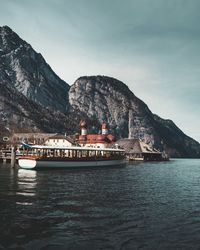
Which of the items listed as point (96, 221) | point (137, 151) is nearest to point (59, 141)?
point (137, 151)

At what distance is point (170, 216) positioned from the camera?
75.0ft

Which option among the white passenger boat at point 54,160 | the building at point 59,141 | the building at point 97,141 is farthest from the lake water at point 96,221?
the building at point 97,141

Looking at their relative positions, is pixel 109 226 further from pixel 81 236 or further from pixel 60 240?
pixel 60 240

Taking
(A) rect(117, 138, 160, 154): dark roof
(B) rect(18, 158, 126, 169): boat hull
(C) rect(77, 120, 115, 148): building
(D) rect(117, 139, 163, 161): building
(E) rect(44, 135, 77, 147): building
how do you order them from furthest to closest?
(A) rect(117, 138, 160, 154): dark roof
(D) rect(117, 139, 163, 161): building
(C) rect(77, 120, 115, 148): building
(E) rect(44, 135, 77, 147): building
(B) rect(18, 158, 126, 169): boat hull

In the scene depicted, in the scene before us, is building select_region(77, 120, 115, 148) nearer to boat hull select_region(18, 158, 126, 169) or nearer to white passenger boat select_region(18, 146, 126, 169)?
white passenger boat select_region(18, 146, 126, 169)

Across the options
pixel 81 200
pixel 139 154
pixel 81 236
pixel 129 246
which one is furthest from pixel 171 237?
pixel 139 154

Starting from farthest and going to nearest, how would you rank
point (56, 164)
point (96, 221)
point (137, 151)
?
1. point (137, 151)
2. point (56, 164)
3. point (96, 221)

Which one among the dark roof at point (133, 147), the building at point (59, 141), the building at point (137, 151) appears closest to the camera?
the building at point (59, 141)

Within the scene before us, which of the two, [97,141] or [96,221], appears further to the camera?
[97,141]

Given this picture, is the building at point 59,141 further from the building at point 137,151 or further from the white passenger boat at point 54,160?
the white passenger boat at point 54,160

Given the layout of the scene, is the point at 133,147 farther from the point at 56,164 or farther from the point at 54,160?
the point at 54,160

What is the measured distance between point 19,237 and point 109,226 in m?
5.47

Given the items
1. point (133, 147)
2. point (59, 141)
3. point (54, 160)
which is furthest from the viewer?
point (133, 147)

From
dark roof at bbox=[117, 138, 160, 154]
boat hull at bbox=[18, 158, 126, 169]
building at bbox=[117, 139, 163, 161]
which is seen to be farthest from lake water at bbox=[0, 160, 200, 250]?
dark roof at bbox=[117, 138, 160, 154]
